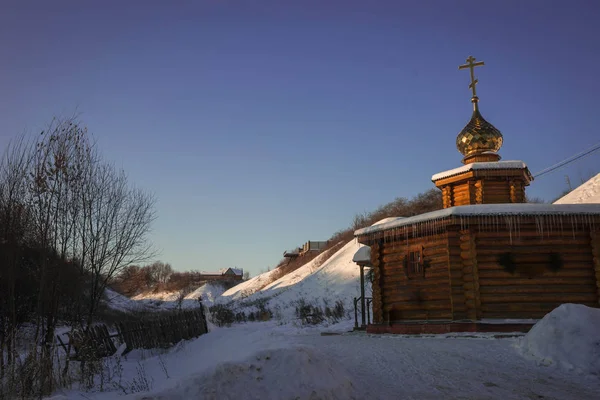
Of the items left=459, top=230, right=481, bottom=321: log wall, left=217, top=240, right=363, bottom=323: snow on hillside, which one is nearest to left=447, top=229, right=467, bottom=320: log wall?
left=459, top=230, right=481, bottom=321: log wall

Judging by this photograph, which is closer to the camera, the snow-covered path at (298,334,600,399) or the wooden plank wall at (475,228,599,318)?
the snow-covered path at (298,334,600,399)

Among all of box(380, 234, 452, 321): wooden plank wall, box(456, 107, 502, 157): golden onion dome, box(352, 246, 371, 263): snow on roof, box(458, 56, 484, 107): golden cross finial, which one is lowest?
box(380, 234, 452, 321): wooden plank wall

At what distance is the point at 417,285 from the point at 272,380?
9.88 m

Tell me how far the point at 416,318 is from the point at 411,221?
2977 millimetres

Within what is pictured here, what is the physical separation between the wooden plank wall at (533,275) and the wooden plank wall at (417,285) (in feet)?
3.43

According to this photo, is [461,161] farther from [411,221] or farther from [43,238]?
[43,238]

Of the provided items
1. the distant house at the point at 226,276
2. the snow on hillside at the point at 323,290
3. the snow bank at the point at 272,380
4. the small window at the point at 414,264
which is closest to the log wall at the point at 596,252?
the small window at the point at 414,264

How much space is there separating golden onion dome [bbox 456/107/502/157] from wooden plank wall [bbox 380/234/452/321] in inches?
197

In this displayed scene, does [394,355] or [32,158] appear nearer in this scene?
[32,158]

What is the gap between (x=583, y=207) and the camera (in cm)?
1356

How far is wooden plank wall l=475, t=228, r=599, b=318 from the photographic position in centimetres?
1356

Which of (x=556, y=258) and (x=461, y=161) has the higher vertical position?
(x=461, y=161)

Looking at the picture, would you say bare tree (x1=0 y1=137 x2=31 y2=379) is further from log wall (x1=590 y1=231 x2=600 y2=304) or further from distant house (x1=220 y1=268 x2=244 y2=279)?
distant house (x1=220 y1=268 x2=244 y2=279)

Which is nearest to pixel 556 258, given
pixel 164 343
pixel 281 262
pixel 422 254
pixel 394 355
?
pixel 422 254
